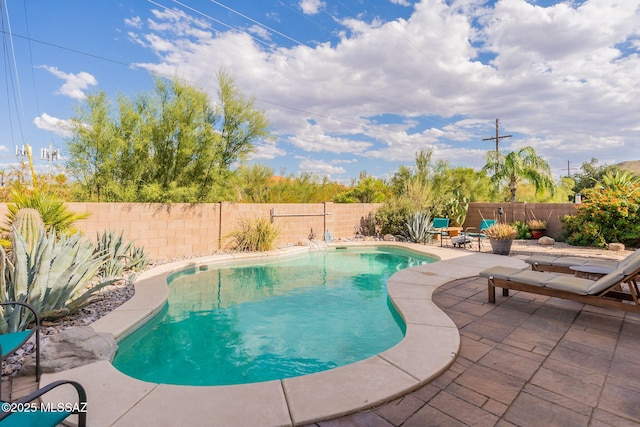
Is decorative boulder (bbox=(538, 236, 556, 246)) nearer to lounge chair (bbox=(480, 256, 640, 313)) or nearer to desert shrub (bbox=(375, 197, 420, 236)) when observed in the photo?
desert shrub (bbox=(375, 197, 420, 236))

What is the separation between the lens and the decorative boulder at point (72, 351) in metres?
2.37

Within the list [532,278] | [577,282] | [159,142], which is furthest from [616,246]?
[159,142]

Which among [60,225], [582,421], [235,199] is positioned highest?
[235,199]

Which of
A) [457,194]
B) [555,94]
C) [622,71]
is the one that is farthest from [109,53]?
[555,94]

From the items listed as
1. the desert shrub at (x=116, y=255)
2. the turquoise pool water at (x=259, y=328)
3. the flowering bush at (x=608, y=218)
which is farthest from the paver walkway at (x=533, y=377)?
the flowering bush at (x=608, y=218)

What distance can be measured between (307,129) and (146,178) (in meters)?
14.9

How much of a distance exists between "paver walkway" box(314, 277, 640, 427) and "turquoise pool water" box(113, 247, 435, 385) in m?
1.02

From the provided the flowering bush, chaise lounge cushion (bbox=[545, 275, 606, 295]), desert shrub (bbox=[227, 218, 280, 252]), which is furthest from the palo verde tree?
the flowering bush

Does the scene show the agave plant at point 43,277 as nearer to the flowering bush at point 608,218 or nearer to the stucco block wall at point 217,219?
the stucco block wall at point 217,219

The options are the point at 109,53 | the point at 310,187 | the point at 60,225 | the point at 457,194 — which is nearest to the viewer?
the point at 60,225

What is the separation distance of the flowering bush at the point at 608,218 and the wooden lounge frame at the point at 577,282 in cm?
667

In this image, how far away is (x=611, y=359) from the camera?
2490 millimetres

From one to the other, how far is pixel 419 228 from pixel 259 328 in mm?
8007

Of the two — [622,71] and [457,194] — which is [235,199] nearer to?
[457,194]
